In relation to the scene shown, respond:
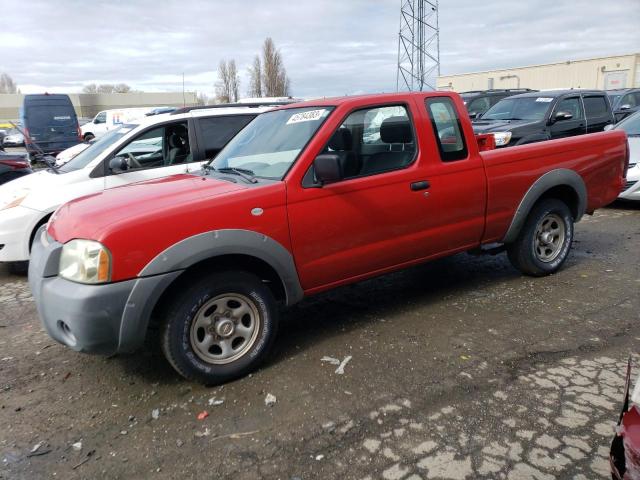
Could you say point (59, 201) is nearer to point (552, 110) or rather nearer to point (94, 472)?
point (94, 472)

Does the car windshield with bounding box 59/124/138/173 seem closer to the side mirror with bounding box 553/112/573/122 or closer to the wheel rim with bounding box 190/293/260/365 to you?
the wheel rim with bounding box 190/293/260/365

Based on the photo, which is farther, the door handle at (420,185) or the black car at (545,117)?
the black car at (545,117)

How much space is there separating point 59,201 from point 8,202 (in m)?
0.68

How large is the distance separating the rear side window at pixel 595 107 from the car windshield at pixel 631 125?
1.75 metres

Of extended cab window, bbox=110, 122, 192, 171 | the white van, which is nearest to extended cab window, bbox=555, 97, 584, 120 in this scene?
extended cab window, bbox=110, 122, 192, 171

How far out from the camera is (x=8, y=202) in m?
6.07

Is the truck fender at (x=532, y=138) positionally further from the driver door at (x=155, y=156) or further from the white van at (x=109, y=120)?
the white van at (x=109, y=120)

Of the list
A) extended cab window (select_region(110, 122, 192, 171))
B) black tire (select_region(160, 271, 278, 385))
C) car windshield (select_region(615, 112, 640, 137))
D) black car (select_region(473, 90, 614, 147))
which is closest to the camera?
black tire (select_region(160, 271, 278, 385))

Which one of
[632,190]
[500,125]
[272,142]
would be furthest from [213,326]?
[500,125]

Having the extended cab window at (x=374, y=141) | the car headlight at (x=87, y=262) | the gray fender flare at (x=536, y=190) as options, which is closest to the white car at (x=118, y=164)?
the extended cab window at (x=374, y=141)

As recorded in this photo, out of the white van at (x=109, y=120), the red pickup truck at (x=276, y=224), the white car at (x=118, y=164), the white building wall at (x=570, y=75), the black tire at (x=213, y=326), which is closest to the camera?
the red pickup truck at (x=276, y=224)

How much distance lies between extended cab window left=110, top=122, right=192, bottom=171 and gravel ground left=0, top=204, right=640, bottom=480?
7.60ft

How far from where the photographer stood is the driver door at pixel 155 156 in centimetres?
629

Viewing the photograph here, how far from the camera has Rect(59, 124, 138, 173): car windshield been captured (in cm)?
651
